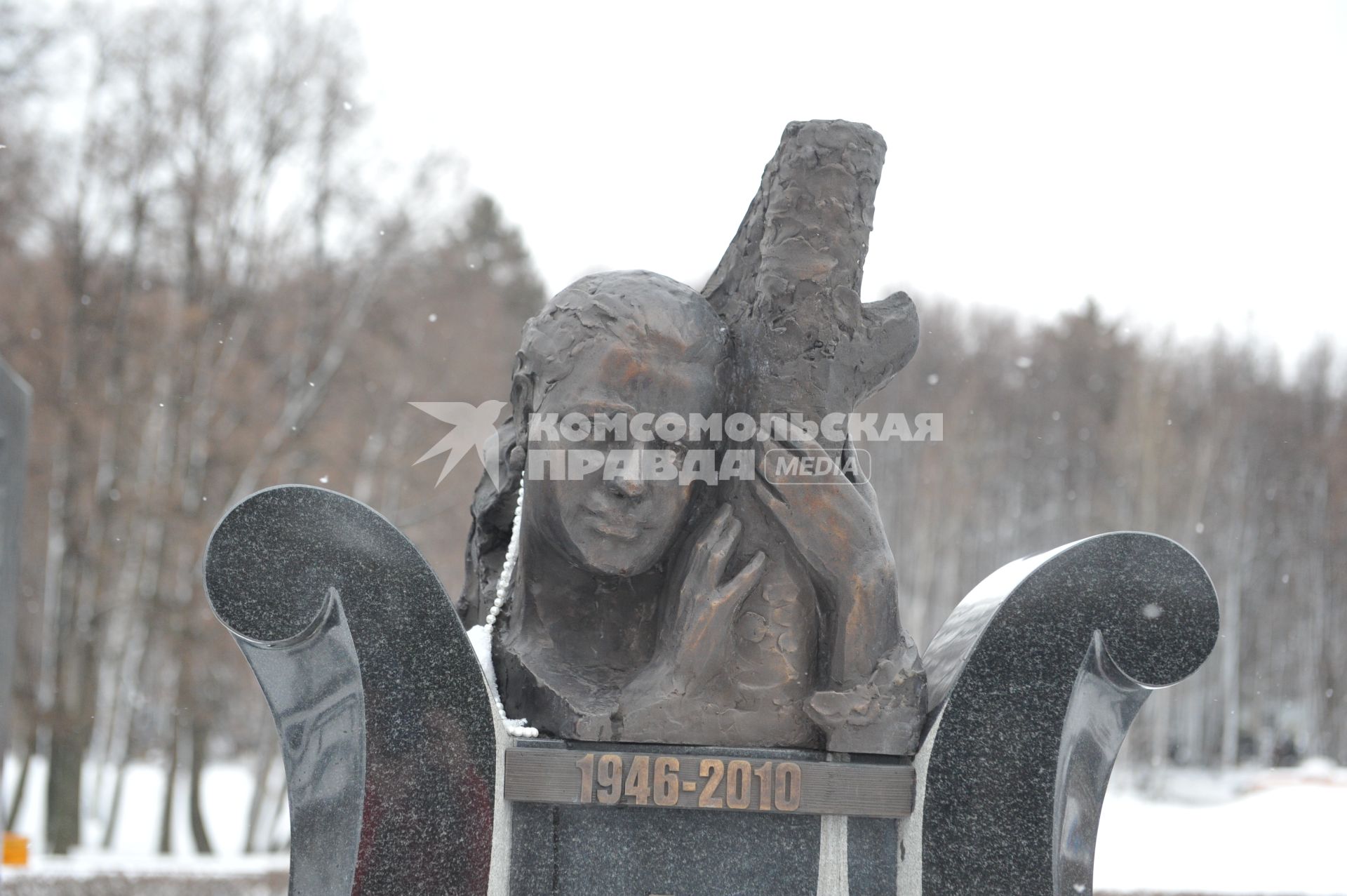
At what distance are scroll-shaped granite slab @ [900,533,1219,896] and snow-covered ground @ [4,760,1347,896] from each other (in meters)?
6.29

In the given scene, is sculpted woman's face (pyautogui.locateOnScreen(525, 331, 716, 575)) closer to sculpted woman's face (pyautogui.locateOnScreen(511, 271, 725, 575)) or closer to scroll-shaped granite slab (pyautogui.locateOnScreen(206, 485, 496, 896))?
sculpted woman's face (pyautogui.locateOnScreen(511, 271, 725, 575))

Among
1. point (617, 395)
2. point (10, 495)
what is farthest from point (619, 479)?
point (10, 495)

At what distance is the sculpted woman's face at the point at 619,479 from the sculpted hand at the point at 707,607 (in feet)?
0.39

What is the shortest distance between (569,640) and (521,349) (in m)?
0.70

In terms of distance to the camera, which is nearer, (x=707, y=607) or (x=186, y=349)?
(x=707, y=607)

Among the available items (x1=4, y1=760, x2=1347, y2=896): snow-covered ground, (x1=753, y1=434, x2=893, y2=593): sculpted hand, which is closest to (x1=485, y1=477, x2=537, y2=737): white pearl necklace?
(x1=753, y1=434, x2=893, y2=593): sculpted hand

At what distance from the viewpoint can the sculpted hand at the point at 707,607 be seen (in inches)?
109

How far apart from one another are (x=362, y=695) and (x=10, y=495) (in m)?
4.81

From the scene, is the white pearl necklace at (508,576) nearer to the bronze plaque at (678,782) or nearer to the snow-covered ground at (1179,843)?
the bronze plaque at (678,782)

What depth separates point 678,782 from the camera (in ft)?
8.90

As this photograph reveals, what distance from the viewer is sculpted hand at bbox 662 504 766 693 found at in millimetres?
2781

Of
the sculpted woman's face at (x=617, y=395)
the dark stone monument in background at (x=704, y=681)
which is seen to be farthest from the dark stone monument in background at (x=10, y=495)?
the sculpted woman's face at (x=617, y=395)

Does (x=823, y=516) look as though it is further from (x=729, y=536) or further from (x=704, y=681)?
(x=704, y=681)

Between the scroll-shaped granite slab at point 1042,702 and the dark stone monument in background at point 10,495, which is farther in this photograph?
the dark stone monument in background at point 10,495
